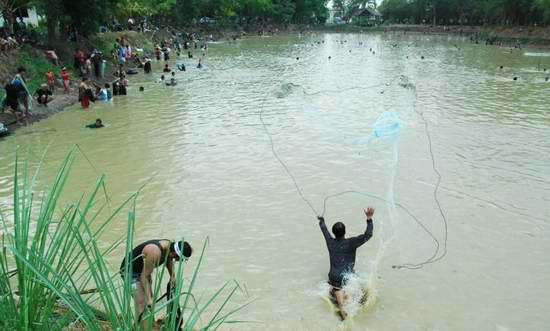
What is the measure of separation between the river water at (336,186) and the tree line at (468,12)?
150ft

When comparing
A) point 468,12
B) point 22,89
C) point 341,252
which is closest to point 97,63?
point 22,89

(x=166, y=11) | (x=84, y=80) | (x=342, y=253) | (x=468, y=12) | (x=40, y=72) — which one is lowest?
(x=342, y=253)

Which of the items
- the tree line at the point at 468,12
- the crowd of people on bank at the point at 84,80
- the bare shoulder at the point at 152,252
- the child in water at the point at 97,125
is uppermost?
the tree line at the point at 468,12

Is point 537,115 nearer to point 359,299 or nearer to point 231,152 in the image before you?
point 231,152

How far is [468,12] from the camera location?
282 ft

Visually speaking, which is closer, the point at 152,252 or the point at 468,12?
the point at 152,252

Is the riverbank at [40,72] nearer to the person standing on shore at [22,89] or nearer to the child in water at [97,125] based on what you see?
the person standing on shore at [22,89]

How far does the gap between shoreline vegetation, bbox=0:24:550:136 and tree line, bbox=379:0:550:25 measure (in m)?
2.33

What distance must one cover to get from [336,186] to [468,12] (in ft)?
287

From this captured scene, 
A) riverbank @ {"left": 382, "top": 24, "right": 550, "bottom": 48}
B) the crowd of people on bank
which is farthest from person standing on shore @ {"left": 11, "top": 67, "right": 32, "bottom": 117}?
riverbank @ {"left": 382, "top": 24, "right": 550, "bottom": 48}

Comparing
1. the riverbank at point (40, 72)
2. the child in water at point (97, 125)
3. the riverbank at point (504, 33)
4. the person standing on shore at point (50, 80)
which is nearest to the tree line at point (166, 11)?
the riverbank at point (40, 72)

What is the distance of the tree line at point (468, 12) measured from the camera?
6210 centimetres

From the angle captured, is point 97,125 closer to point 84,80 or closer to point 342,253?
point 84,80

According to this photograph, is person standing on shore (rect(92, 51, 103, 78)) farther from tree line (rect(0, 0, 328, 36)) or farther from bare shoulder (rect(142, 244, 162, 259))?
bare shoulder (rect(142, 244, 162, 259))
